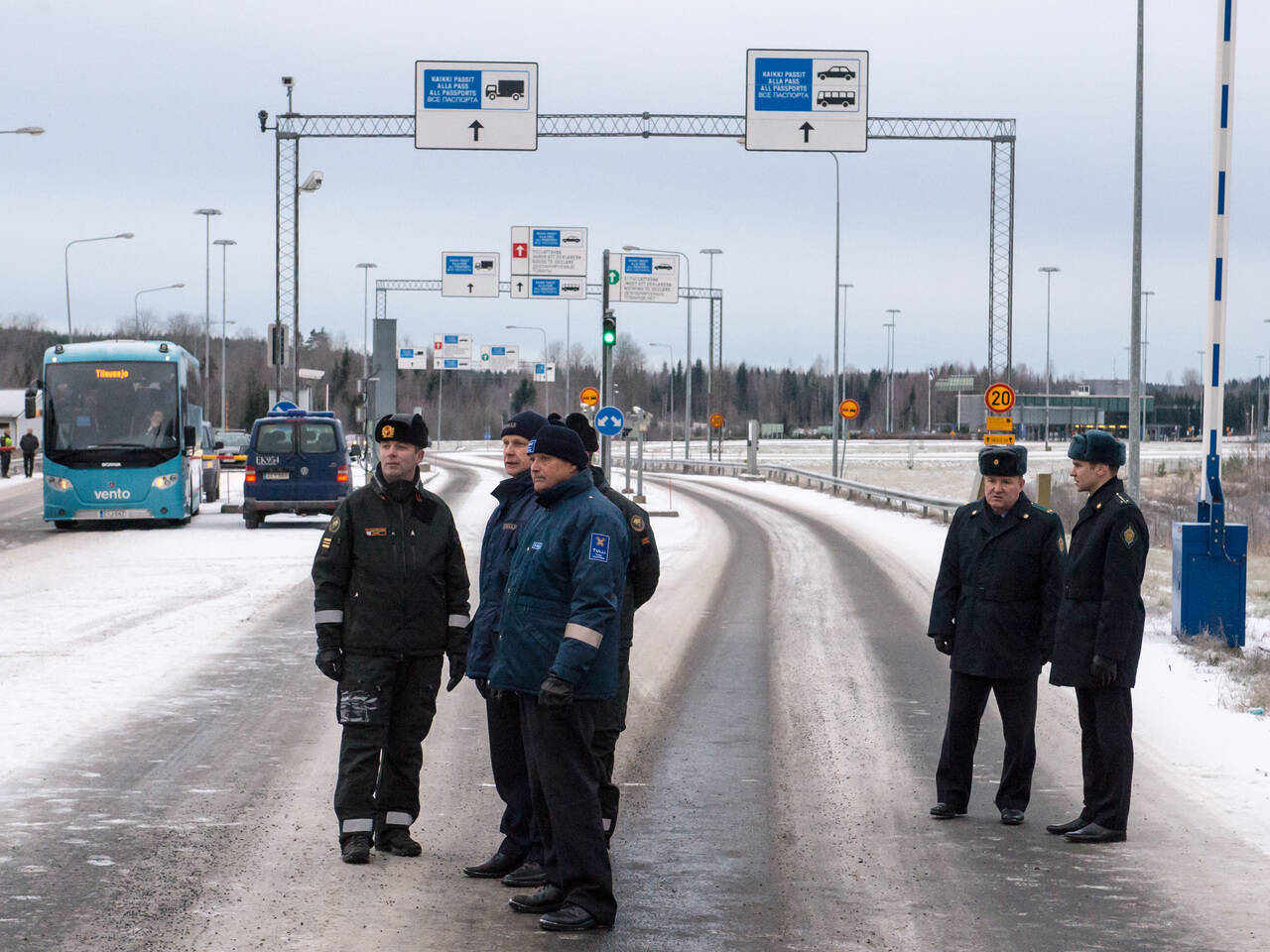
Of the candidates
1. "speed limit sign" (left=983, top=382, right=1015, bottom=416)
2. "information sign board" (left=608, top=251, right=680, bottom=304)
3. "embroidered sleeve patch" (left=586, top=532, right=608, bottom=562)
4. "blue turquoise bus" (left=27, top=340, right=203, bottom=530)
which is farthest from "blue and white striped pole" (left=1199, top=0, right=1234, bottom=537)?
"information sign board" (left=608, top=251, right=680, bottom=304)

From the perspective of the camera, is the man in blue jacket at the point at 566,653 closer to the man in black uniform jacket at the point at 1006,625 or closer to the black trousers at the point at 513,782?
the black trousers at the point at 513,782

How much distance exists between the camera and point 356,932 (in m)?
5.54

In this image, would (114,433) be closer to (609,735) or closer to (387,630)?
(387,630)

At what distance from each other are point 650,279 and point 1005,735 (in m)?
41.7

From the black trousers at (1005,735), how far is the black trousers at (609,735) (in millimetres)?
1899

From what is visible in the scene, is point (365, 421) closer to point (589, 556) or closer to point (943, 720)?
point (943, 720)

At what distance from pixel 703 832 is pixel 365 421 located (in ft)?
122

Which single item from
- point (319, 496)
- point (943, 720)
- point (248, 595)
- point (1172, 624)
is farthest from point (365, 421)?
point (943, 720)

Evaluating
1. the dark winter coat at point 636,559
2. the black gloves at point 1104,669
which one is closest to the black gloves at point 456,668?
the dark winter coat at point 636,559

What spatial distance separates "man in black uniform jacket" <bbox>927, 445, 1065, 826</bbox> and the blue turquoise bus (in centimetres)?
2284

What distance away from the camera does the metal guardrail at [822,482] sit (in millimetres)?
31708

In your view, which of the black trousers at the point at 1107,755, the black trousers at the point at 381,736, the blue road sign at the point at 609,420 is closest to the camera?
the black trousers at the point at 381,736

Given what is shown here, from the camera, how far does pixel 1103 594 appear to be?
7238 mm

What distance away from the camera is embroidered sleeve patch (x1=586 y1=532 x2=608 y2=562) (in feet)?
18.6
